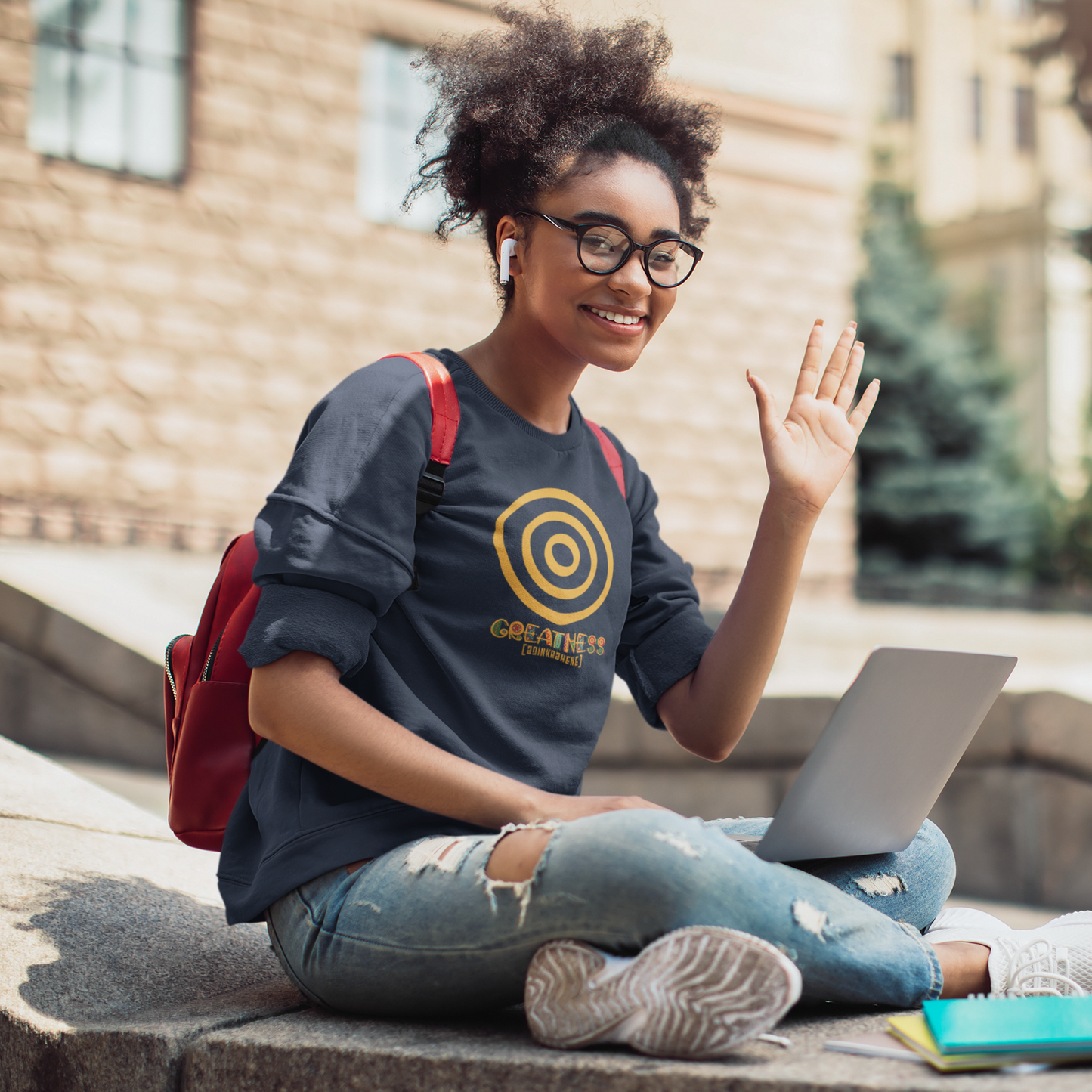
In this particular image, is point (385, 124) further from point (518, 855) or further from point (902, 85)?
point (902, 85)

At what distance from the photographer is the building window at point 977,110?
105 ft

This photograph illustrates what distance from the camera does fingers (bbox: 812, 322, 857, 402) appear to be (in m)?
2.23

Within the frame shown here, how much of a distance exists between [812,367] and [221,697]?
1223 millimetres

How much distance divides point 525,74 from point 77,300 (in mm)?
8110

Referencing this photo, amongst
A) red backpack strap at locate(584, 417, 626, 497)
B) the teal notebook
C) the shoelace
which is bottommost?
the shoelace

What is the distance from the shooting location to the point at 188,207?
985 cm

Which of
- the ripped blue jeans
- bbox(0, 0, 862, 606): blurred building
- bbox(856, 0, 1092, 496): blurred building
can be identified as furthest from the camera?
bbox(856, 0, 1092, 496): blurred building

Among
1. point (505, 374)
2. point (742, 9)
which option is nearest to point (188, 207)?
point (742, 9)

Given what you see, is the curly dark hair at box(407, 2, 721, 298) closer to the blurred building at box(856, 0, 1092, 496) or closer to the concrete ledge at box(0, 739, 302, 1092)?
the concrete ledge at box(0, 739, 302, 1092)

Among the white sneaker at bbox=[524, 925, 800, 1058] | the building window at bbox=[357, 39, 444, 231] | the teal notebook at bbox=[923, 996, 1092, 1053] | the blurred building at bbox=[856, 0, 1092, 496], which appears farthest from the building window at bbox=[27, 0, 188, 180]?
the blurred building at bbox=[856, 0, 1092, 496]

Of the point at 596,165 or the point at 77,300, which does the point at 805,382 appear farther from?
the point at 77,300

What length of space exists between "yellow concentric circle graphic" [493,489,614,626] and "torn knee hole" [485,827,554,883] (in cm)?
42

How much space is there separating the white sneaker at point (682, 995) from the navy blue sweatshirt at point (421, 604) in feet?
1.32

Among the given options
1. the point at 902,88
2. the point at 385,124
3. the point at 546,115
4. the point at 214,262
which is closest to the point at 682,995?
the point at 546,115
